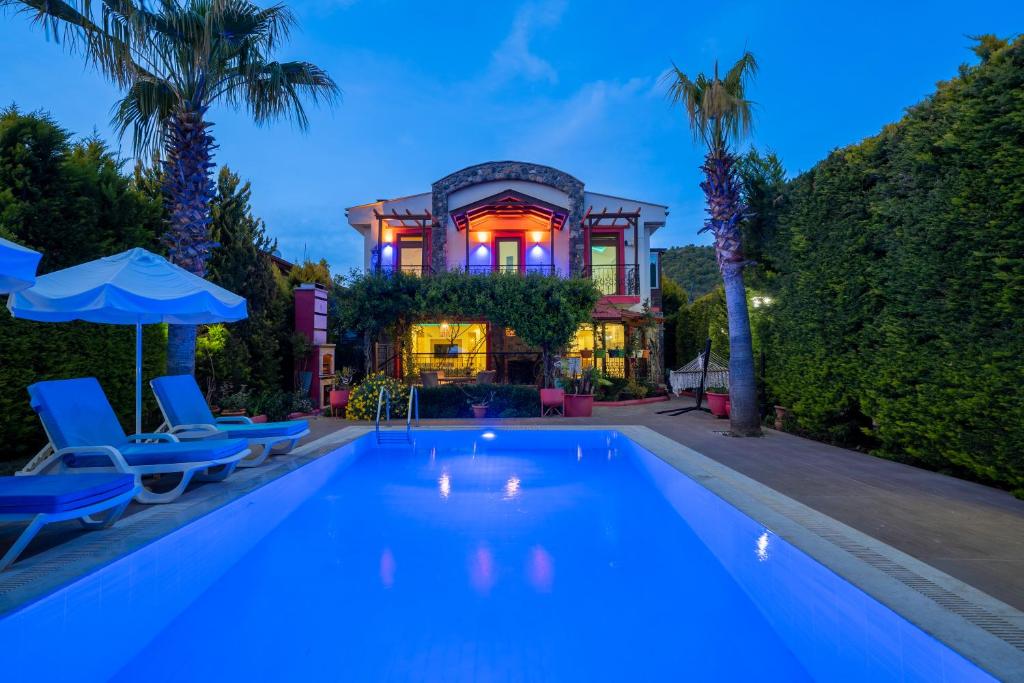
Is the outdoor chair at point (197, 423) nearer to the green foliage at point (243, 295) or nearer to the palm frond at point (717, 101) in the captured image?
the green foliage at point (243, 295)

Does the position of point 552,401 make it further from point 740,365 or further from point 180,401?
point 180,401

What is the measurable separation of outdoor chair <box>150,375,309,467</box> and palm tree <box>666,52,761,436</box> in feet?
21.5

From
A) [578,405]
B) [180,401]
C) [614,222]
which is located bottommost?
[578,405]

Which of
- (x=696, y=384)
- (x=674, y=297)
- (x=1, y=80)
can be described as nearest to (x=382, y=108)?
(x=1, y=80)

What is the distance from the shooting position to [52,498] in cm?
272

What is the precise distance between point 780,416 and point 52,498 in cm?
931

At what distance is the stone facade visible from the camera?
18656 mm

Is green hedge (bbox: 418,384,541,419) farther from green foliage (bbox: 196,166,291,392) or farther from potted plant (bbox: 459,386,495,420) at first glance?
green foliage (bbox: 196,166,291,392)

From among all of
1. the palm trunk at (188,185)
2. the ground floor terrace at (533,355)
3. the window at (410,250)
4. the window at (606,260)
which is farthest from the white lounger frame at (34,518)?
the window at (410,250)

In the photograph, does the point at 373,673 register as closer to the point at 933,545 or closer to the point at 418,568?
the point at 418,568

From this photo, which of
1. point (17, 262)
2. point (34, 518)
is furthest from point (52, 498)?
point (17, 262)

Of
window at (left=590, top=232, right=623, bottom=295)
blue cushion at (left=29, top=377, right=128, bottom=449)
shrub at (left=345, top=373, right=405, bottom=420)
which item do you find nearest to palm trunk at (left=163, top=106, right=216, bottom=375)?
A: blue cushion at (left=29, top=377, right=128, bottom=449)

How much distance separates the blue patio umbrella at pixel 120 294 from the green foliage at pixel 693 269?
107 ft

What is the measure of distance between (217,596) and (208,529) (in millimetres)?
513
